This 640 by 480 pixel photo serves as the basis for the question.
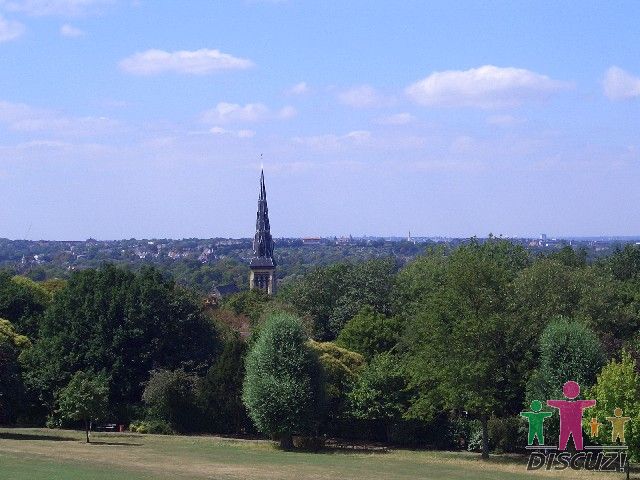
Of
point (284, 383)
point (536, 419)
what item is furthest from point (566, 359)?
point (284, 383)

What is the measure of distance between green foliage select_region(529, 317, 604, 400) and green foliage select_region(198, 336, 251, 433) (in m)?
16.5

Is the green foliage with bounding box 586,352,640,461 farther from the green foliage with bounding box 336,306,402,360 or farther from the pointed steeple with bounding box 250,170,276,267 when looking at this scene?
the pointed steeple with bounding box 250,170,276,267

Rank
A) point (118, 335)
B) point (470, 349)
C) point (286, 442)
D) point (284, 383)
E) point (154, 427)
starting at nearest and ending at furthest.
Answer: point (470, 349) < point (284, 383) < point (286, 442) < point (154, 427) < point (118, 335)

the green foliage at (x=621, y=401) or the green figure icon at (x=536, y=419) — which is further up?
the green foliage at (x=621, y=401)

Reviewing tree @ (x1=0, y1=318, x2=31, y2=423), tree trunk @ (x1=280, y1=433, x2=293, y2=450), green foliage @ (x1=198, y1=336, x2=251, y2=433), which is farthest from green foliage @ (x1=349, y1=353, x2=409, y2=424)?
tree @ (x1=0, y1=318, x2=31, y2=423)

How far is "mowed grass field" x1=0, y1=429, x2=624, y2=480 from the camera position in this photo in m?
35.3

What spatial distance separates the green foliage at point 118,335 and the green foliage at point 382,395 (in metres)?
11.7

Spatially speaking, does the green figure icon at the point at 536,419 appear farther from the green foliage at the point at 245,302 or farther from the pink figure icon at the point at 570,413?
the green foliage at the point at 245,302

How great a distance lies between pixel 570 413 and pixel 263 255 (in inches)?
5427

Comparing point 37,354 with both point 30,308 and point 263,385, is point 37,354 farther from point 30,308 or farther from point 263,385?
point 263,385

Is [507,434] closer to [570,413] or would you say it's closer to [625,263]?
[570,413]

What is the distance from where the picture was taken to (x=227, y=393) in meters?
52.9

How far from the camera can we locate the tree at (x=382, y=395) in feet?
161

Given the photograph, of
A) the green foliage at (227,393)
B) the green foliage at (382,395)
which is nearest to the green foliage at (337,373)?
the green foliage at (382,395)
